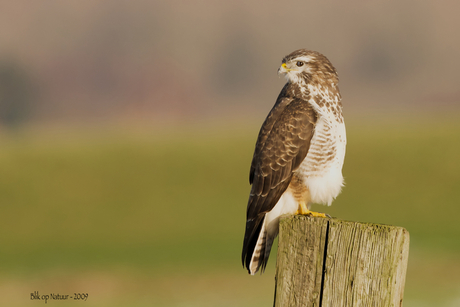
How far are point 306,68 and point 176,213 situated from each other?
65.5 feet

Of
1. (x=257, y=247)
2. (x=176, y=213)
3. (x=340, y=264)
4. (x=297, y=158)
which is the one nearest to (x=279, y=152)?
(x=297, y=158)

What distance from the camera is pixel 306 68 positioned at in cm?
598

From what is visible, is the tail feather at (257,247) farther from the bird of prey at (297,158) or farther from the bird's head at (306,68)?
the bird's head at (306,68)

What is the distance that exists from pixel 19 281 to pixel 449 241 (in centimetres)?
1557

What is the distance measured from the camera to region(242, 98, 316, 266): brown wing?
531 cm

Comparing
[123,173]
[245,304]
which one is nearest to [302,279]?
[245,304]

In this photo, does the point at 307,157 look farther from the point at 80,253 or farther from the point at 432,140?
the point at 432,140

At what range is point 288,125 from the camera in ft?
17.9

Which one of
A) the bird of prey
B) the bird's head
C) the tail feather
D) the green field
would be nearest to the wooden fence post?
the tail feather

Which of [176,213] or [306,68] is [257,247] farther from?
[176,213]

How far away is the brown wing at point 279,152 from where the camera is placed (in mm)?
5312

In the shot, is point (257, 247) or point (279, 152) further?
point (279, 152)

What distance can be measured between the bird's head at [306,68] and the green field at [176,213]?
8988 millimetres

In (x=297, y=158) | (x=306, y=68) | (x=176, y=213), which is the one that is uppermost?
(x=306, y=68)
